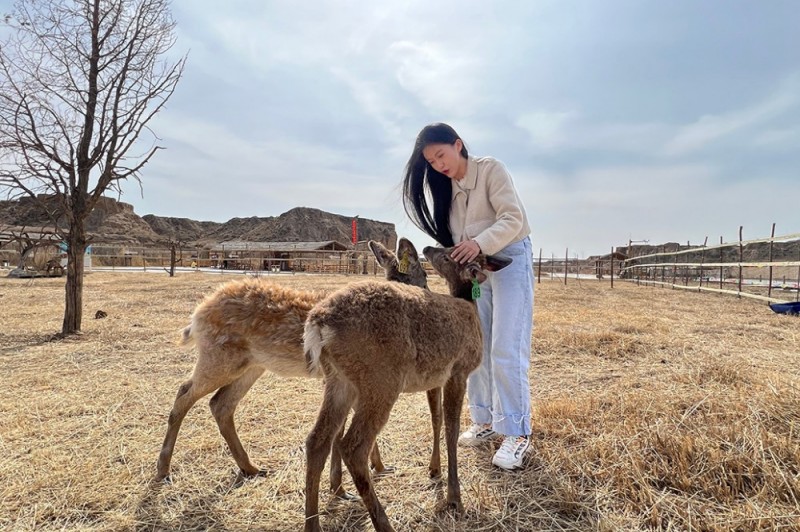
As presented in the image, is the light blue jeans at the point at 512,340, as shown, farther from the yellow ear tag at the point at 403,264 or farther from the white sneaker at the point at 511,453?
the yellow ear tag at the point at 403,264

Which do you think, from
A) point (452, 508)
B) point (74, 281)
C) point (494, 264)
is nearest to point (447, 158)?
point (494, 264)

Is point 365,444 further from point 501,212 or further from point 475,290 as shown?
point 501,212

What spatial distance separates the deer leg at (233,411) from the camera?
124 inches

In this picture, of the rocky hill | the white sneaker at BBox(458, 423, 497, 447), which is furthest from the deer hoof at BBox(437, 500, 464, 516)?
the rocky hill

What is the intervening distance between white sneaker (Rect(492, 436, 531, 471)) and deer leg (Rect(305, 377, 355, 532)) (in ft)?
4.25

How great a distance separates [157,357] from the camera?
6453 mm

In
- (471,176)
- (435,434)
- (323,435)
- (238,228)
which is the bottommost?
(435,434)

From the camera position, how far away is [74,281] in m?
8.02

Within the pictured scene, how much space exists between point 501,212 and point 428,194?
76 centimetres

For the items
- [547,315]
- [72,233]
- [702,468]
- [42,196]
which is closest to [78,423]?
[702,468]

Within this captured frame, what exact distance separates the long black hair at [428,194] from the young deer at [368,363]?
125 centimetres

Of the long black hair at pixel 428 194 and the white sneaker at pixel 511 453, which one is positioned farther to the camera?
the long black hair at pixel 428 194

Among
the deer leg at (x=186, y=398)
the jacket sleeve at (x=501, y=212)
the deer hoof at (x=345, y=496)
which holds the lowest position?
the deer hoof at (x=345, y=496)

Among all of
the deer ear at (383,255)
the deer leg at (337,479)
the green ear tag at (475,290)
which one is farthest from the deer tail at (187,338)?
the green ear tag at (475,290)
